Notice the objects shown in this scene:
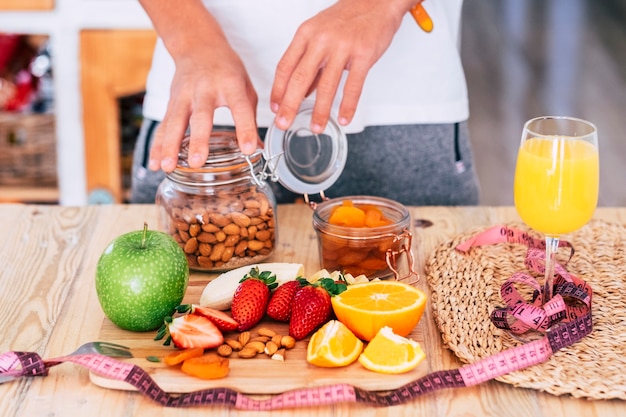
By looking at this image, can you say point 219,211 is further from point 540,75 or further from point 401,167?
point 540,75

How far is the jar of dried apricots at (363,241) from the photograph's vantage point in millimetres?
1427

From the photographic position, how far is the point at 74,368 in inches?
47.8

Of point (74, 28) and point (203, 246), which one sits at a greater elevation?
point (74, 28)

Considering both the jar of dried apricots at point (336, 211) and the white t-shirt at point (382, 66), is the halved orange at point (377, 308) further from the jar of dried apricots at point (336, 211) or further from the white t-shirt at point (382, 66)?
the white t-shirt at point (382, 66)

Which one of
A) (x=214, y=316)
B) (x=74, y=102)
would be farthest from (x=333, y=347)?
(x=74, y=102)

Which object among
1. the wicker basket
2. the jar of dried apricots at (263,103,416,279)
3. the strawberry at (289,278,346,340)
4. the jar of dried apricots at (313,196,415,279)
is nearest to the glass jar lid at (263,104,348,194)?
the jar of dried apricots at (263,103,416,279)

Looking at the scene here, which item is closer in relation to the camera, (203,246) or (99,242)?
(203,246)

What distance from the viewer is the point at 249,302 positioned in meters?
1.29

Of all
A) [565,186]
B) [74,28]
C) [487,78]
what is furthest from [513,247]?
[487,78]

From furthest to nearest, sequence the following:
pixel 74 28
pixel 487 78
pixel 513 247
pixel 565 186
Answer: pixel 487 78 < pixel 74 28 < pixel 513 247 < pixel 565 186

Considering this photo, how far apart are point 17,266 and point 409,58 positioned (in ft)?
2.86

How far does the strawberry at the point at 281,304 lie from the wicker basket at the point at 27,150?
5.95ft

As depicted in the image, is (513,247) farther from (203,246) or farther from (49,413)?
(49,413)

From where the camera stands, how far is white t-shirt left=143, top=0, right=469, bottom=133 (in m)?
1.73
